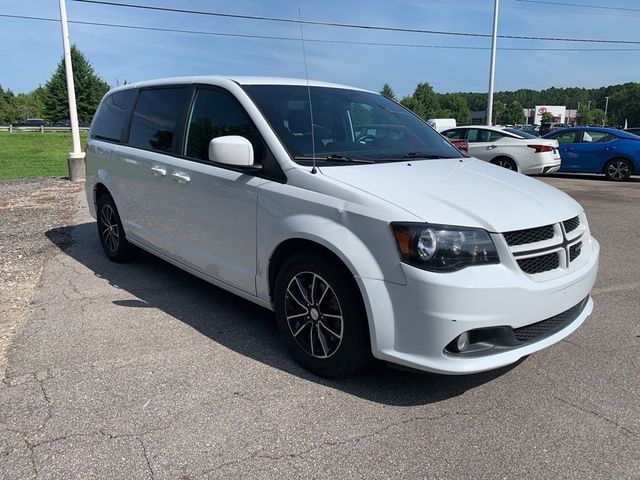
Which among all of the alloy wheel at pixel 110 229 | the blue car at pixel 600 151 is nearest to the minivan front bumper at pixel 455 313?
the alloy wheel at pixel 110 229

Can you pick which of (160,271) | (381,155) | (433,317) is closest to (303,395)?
(433,317)

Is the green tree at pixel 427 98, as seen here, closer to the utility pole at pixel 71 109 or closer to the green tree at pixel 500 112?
the green tree at pixel 500 112

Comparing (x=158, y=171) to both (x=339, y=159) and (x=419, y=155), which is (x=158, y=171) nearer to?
(x=339, y=159)

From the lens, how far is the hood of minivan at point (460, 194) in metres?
2.90

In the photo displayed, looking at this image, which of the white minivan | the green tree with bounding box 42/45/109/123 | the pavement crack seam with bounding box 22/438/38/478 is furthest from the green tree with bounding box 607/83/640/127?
the pavement crack seam with bounding box 22/438/38/478

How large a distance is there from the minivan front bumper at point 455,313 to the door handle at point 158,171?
2349 millimetres

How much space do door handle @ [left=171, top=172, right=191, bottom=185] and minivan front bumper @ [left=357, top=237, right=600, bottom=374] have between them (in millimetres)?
1942

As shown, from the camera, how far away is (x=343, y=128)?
4004 millimetres

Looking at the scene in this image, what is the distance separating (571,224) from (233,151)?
7.05 feet

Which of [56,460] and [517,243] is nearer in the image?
[56,460]

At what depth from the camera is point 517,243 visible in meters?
2.90

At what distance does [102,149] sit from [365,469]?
15.4 ft

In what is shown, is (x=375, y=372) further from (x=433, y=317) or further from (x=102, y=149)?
(x=102, y=149)

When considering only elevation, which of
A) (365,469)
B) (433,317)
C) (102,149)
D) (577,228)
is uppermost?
(102,149)
